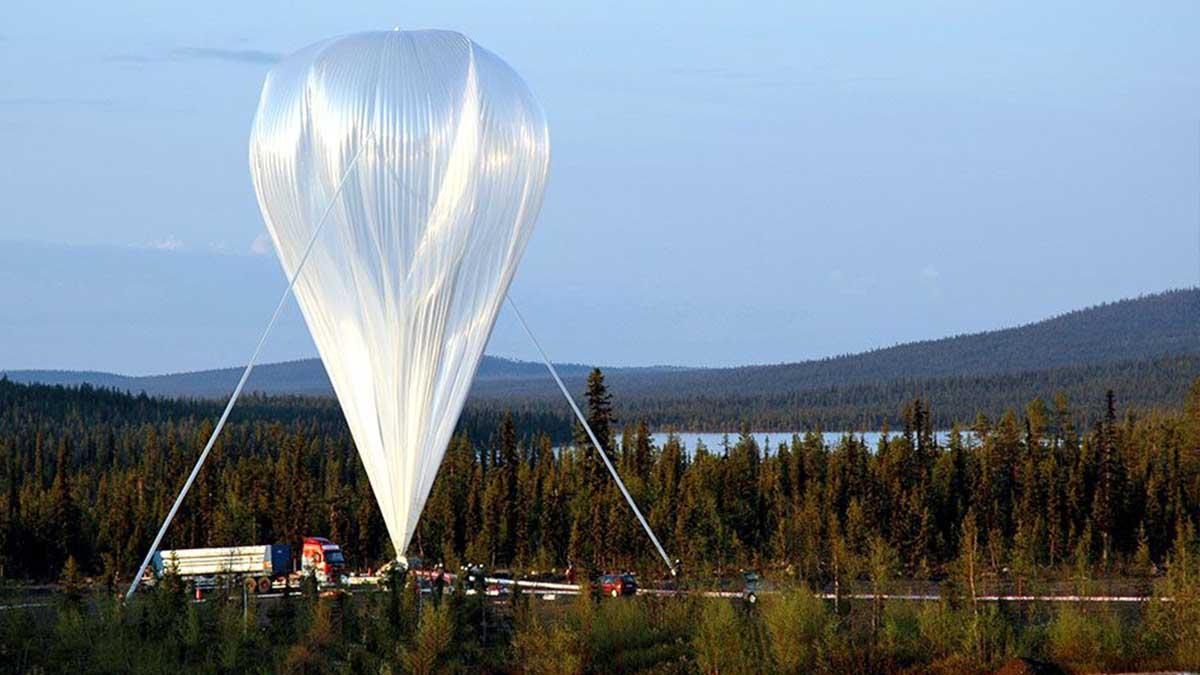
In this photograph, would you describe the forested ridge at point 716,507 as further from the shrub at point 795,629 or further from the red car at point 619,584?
the shrub at point 795,629

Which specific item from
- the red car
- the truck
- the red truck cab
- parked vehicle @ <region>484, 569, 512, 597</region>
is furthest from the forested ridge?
the red car

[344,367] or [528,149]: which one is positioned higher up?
[528,149]

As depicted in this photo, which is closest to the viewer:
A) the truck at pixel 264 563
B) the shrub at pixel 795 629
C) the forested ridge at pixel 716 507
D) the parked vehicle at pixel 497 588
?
the shrub at pixel 795 629

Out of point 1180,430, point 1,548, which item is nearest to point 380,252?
point 1,548

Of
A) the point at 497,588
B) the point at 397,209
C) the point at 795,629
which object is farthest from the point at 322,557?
the point at 795,629

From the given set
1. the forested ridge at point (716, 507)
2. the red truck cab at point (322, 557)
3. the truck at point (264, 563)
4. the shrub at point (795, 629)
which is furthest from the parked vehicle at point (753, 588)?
the red truck cab at point (322, 557)

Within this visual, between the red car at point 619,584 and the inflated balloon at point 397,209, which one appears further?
the red car at point 619,584

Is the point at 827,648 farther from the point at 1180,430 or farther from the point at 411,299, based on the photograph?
the point at 1180,430

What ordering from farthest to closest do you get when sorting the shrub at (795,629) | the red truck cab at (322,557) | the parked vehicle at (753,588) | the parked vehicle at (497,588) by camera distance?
the red truck cab at (322,557), the parked vehicle at (497,588), the parked vehicle at (753,588), the shrub at (795,629)
